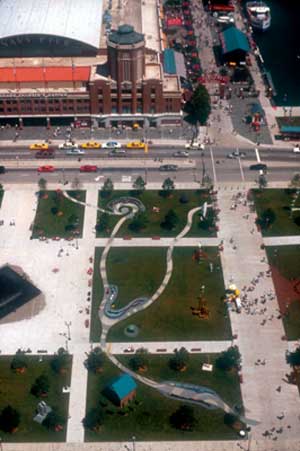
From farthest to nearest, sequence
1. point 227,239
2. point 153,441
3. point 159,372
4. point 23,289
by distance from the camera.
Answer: point 227,239 < point 23,289 < point 159,372 < point 153,441

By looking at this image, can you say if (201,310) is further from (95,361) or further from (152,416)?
(152,416)

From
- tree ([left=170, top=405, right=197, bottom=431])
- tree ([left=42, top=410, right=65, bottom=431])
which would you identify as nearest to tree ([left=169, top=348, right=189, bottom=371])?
tree ([left=170, top=405, right=197, bottom=431])

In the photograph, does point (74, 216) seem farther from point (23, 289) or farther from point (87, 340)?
point (87, 340)

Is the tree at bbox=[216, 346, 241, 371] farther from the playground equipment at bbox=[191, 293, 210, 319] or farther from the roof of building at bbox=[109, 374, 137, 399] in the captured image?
the roof of building at bbox=[109, 374, 137, 399]

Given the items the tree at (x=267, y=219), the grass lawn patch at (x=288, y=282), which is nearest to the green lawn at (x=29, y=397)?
the grass lawn patch at (x=288, y=282)

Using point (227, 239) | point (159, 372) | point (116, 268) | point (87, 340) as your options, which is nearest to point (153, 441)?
point (159, 372)

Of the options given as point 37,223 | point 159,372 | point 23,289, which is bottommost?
point 159,372

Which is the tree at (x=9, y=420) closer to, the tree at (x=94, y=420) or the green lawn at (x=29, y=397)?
the green lawn at (x=29, y=397)
